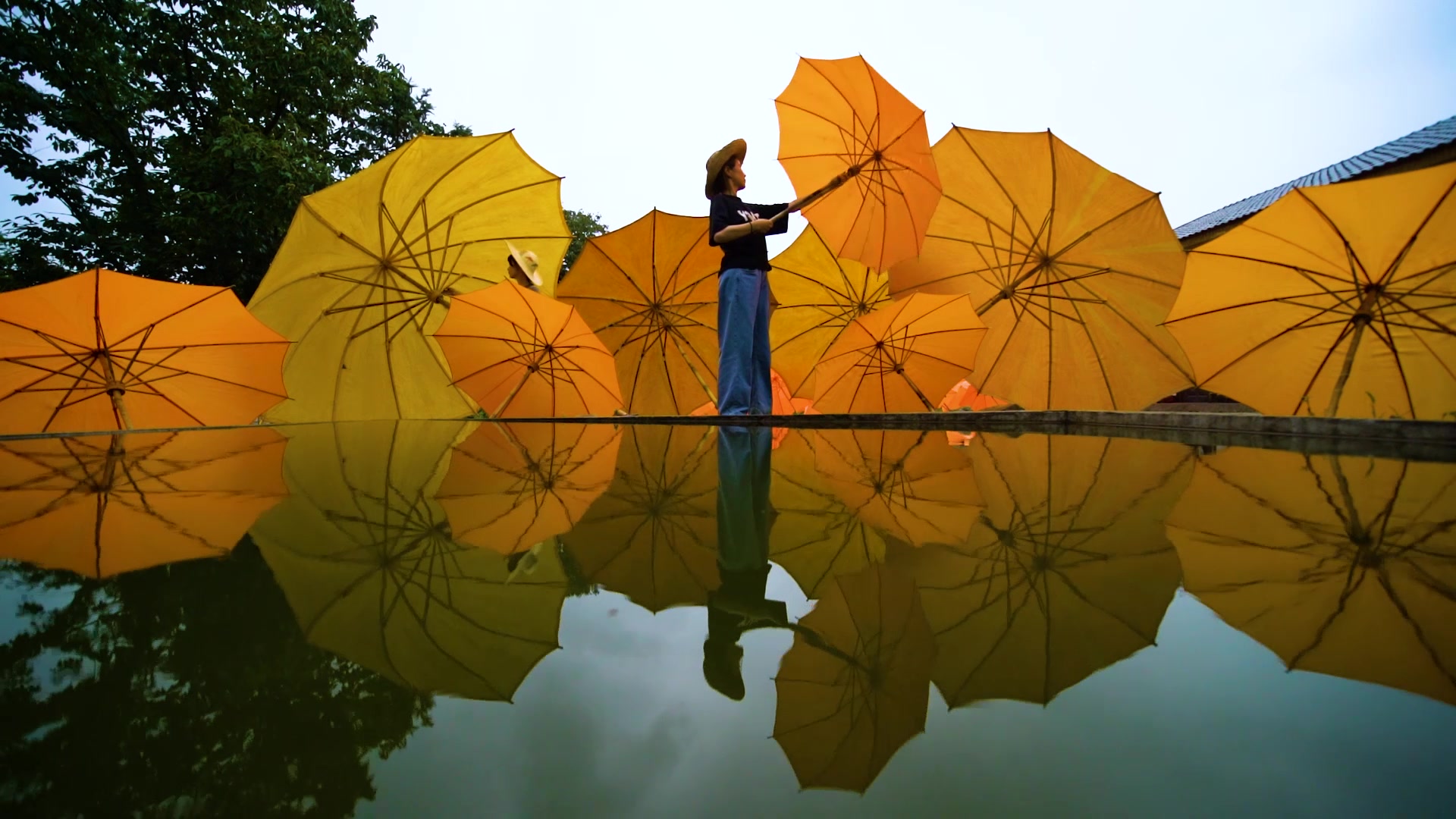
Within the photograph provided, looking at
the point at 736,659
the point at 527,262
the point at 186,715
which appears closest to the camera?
the point at 186,715

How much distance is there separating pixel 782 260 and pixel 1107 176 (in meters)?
2.96

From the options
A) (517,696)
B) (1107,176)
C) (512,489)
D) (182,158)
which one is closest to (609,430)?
(512,489)

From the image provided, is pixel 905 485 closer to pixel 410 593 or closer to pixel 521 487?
pixel 521 487

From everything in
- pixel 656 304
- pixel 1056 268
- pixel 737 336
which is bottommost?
pixel 737 336

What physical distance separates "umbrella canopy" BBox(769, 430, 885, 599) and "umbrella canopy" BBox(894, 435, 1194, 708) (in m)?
0.08

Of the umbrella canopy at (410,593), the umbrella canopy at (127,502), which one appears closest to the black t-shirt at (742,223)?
the umbrella canopy at (127,502)

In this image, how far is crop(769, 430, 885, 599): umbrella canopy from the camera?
937 mm

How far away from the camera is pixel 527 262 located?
573 cm

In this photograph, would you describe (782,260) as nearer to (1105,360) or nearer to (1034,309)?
(1034,309)

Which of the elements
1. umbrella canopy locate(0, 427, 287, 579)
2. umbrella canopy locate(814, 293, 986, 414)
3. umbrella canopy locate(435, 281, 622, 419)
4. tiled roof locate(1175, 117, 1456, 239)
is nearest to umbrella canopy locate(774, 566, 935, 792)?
umbrella canopy locate(0, 427, 287, 579)

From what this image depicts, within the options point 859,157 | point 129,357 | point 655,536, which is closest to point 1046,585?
point 655,536

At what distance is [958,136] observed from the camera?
18.3 feet

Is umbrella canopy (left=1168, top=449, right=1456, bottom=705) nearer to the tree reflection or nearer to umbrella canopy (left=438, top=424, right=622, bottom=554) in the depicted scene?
the tree reflection

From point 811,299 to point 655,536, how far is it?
19.7ft
